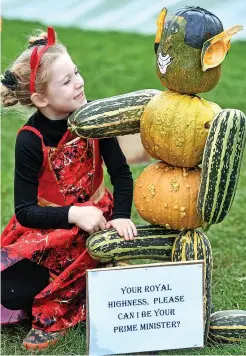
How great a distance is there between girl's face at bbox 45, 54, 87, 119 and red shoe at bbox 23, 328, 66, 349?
1009 mm

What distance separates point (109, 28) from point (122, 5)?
0.96 meters

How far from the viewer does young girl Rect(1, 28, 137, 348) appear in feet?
10.1

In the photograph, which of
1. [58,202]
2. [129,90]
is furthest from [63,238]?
[129,90]

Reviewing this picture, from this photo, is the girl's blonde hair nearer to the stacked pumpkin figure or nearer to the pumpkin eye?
the stacked pumpkin figure

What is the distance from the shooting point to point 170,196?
2.86 metres

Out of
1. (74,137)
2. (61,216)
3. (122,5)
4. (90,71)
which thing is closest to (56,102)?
(74,137)

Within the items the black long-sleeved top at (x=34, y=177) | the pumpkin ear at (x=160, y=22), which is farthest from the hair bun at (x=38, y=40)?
the pumpkin ear at (x=160, y=22)

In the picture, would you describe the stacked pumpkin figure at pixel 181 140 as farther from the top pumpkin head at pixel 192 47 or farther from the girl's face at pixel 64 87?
the girl's face at pixel 64 87

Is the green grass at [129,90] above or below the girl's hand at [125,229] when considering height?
below

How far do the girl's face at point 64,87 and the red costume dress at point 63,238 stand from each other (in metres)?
0.13

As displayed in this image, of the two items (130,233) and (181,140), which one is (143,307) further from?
(181,140)

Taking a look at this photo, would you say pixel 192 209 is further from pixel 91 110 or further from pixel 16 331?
pixel 16 331

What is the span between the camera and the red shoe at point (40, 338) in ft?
10.4

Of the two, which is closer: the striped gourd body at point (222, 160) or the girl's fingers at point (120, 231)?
the striped gourd body at point (222, 160)
